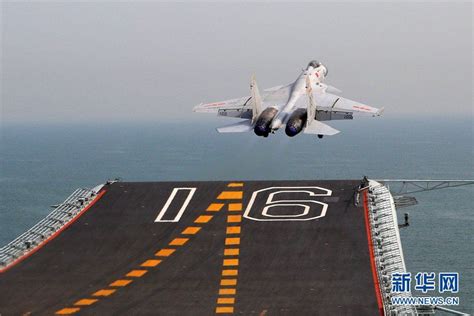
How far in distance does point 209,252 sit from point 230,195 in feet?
56.6

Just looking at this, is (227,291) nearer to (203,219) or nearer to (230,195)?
(203,219)

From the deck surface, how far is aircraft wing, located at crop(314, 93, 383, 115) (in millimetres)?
8309

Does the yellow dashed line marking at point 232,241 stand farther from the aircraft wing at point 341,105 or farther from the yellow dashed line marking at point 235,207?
the aircraft wing at point 341,105

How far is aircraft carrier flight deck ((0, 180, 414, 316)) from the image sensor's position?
60344 mm

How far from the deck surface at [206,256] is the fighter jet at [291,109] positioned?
770 cm

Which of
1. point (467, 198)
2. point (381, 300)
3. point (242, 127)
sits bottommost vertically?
point (467, 198)

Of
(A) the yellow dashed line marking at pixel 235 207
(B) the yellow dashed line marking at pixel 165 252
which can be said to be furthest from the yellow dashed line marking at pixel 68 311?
(A) the yellow dashed line marking at pixel 235 207

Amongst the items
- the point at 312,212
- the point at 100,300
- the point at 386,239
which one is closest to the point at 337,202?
the point at 312,212

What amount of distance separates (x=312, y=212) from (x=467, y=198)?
4443 inches

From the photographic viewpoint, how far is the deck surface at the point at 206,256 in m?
60.1

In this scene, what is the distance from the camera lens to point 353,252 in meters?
70.9

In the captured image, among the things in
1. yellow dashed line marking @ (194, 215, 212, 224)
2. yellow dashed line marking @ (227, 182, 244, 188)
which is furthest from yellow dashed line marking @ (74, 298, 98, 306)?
yellow dashed line marking @ (227, 182, 244, 188)

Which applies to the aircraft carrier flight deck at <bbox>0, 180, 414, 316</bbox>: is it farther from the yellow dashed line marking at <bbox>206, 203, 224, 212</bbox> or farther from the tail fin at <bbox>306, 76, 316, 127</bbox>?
the tail fin at <bbox>306, 76, 316, 127</bbox>

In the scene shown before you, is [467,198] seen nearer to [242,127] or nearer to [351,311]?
[242,127]
